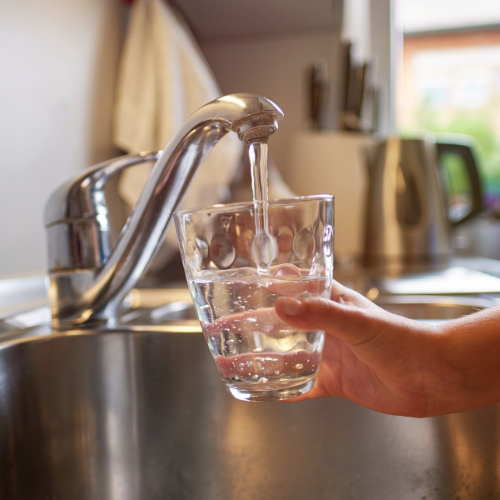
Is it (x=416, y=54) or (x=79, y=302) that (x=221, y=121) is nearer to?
(x=79, y=302)

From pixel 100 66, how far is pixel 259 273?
24.4 inches

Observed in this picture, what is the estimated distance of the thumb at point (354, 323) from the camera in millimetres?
241

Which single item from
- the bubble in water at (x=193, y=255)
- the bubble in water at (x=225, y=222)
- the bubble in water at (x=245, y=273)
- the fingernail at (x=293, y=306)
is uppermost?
the bubble in water at (x=225, y=222)

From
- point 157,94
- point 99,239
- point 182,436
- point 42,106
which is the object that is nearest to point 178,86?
point 157,94

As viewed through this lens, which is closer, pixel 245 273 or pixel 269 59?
pixel 245 273

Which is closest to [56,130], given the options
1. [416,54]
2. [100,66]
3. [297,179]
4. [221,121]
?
[100,66]

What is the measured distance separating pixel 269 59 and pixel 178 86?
1.39ft

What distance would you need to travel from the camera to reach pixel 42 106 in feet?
2.10

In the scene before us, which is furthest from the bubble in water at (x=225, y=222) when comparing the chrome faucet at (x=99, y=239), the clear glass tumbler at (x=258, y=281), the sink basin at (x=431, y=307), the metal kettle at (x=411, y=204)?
the metal kettle at (x=411, y=204)

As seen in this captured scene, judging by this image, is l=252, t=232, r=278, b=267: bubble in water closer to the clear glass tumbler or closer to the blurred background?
the clear glass tumbler

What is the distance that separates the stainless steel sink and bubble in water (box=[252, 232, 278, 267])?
0.16 m

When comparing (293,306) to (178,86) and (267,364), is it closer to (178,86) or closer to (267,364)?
(267,364)

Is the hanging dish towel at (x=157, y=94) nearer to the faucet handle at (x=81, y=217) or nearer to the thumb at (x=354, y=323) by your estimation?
the faucet handle at (x=81, y=217)

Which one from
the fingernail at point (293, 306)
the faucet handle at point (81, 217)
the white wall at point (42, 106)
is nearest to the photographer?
the fingernail at point (293, 306)
